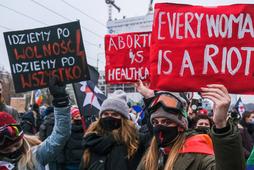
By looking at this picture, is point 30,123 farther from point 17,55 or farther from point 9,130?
point 9,130

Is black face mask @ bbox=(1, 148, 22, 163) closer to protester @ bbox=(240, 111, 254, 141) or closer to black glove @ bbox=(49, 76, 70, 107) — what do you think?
black glove @ bbox=(49, 76, 70, 107)

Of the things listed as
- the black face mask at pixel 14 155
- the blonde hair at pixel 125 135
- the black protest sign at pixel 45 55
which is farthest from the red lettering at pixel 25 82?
the black face mask at pixel 14 155

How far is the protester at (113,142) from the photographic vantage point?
379 cm

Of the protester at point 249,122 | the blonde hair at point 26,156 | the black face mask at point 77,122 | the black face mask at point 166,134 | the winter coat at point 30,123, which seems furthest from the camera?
the winter coat at point 30,123

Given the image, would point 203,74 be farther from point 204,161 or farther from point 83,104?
point 83,104

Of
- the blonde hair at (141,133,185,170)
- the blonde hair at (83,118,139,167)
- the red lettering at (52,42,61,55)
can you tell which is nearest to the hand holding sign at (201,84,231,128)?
the blonde hair at (141,133,185,170)

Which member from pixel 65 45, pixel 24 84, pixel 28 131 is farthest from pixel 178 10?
pixel 28 131

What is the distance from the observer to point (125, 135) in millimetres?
3900

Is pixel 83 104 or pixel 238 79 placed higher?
pixel 238 79

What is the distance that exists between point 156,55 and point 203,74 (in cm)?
36

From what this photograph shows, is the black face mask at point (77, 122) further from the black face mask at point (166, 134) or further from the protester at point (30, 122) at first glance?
the black face mask at point (166, 134)

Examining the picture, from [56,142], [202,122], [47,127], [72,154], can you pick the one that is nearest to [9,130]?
[56,142]

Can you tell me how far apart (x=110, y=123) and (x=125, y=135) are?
26cm

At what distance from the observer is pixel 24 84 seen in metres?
4.15
